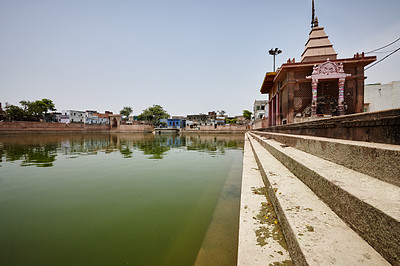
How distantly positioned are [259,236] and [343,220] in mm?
650

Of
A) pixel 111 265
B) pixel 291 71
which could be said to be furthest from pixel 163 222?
pixel 291 71

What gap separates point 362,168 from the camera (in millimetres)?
1672

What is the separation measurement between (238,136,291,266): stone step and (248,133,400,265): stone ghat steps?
13 cm

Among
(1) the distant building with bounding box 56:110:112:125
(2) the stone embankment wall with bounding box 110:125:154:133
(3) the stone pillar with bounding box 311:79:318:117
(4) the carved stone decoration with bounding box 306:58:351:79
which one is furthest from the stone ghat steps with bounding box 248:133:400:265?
(1) the distant building with bounding box 56:110:112:125

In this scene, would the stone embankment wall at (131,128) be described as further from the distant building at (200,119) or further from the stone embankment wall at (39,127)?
the distant building at (200,119)

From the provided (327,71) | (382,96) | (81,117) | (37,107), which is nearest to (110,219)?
(327,71)

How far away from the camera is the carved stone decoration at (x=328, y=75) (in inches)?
394

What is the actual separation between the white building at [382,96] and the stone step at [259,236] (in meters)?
24.9

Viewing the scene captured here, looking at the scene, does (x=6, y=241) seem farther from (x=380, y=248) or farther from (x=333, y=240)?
(x=380, y=248)

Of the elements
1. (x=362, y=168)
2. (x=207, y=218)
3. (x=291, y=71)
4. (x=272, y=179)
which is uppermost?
(x=291, y=71)

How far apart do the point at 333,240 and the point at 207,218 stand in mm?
2147

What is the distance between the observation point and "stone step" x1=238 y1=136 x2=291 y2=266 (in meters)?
1.25

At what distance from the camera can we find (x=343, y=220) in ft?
4.19

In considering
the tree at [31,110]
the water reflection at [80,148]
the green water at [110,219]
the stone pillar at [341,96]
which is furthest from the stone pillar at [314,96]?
the tree at [31,110]
